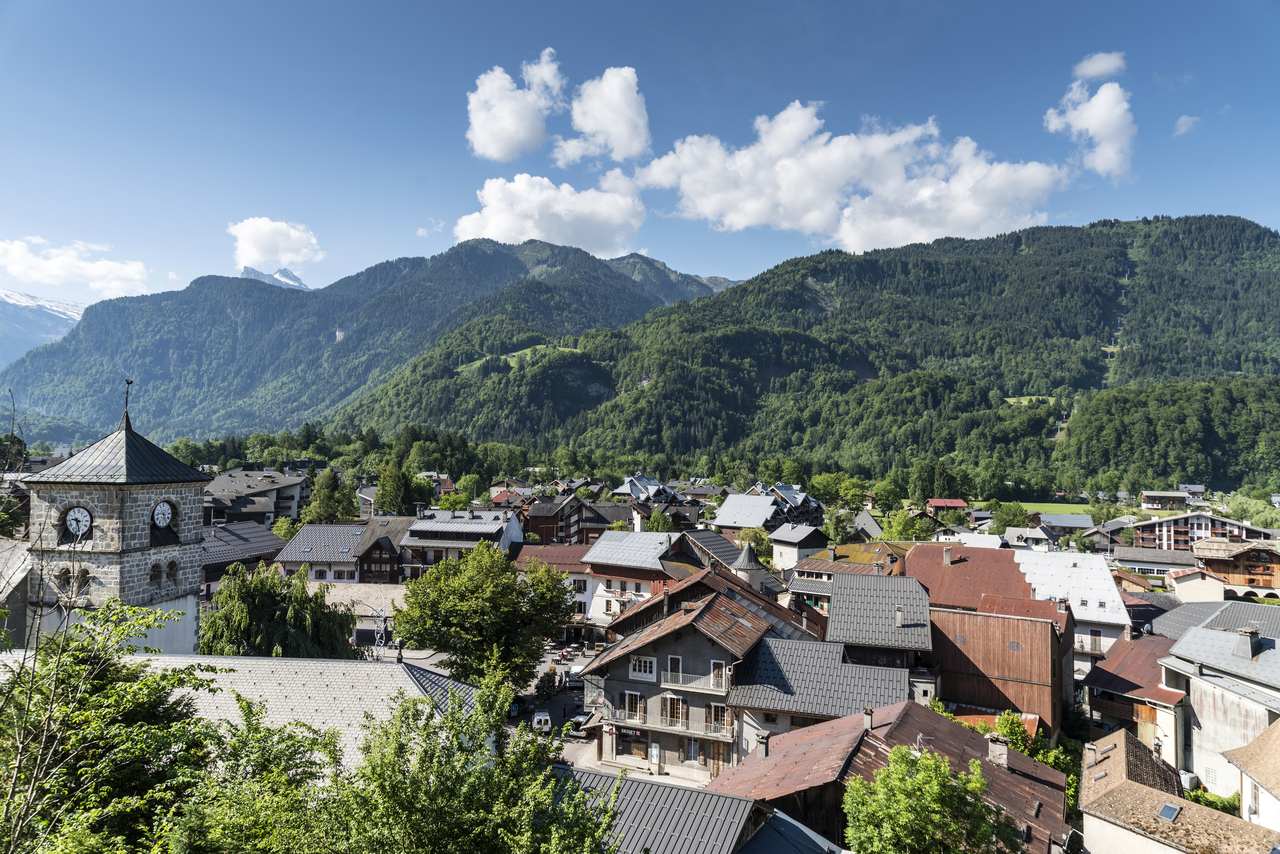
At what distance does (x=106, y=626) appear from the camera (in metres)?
10.9

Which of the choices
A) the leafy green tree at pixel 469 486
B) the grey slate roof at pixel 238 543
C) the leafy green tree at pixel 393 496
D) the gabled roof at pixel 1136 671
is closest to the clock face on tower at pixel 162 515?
the grey slate roof at pixel 238 543

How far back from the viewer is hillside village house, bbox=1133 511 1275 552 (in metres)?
116

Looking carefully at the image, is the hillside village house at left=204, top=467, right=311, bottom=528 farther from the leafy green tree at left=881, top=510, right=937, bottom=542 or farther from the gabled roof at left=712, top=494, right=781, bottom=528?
Answer: the leafy green tree at left=881, top=510, right=937, bottom=542

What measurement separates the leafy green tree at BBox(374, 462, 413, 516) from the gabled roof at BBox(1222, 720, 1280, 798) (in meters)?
102

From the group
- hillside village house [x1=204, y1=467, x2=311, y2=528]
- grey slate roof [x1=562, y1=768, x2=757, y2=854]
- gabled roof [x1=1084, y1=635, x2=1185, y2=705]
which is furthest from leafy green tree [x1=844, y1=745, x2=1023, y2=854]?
hillside village house [x1=204, y1=467, x2=311, y2=528]

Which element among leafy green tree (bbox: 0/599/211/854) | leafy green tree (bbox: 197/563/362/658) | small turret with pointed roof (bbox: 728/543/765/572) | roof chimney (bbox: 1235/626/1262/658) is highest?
leafy green tree (bbox: 0/599/211/854)

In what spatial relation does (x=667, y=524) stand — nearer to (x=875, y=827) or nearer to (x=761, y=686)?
(x=761, y=686)

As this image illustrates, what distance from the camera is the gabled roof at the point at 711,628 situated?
104ft

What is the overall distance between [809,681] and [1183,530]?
123327mm

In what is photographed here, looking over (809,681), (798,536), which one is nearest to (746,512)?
(798,536)

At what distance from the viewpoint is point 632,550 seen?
61094 mm

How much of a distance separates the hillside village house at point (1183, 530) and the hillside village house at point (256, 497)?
144m

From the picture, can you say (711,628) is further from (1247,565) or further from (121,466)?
(1247,565)

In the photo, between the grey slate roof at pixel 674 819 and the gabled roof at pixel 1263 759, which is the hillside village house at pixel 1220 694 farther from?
the grey slate roof at pixel 674 819
